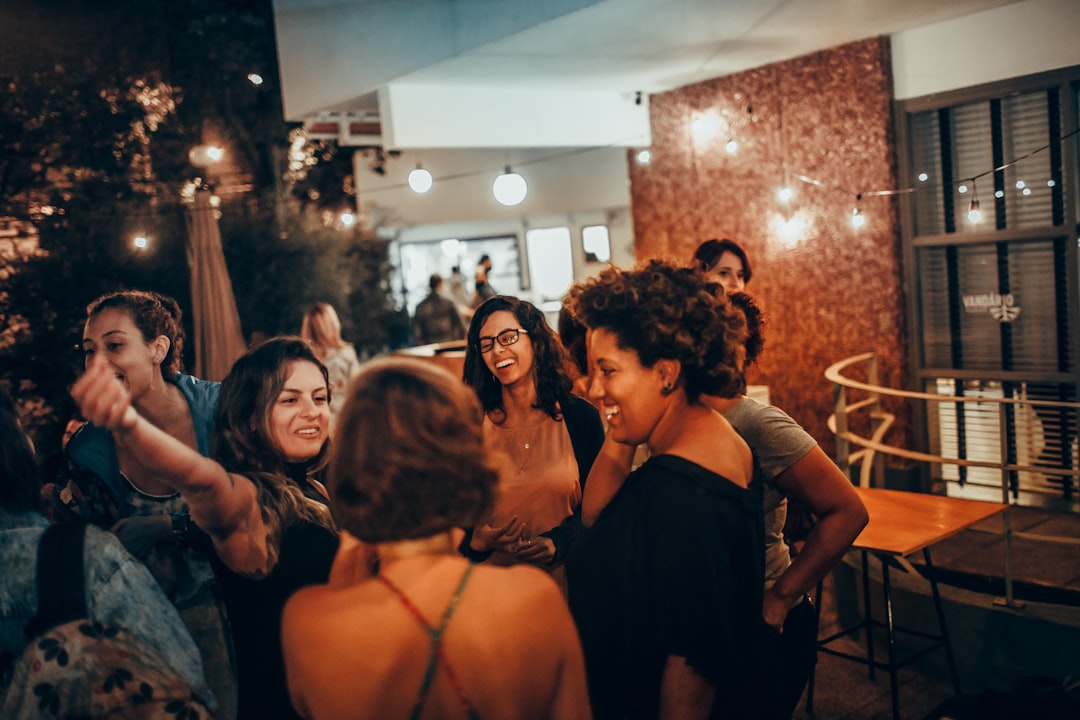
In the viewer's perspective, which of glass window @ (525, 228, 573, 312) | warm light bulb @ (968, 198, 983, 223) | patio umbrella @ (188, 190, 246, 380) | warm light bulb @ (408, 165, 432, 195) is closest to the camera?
warm light bulb @ (968, 198, 983, 223)

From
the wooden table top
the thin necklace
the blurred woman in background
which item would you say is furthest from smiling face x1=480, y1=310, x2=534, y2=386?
the blurred woman in background

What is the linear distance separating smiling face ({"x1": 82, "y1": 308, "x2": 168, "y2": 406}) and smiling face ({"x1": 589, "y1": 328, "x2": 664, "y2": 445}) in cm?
164

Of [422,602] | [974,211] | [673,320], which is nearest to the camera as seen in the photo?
[422,602]

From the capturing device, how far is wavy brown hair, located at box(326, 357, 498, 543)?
1.36m

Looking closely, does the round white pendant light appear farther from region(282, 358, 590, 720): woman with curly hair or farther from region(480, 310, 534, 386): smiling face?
region(282, 358, 590, 720): woman with curly hair

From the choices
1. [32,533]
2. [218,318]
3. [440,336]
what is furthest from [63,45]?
[32,533]

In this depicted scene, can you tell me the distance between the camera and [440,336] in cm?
1191

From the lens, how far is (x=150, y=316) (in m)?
2.81

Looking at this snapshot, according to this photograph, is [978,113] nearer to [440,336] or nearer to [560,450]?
[560,450]

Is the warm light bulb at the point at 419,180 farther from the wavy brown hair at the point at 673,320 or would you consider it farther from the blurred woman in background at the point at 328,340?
the wavy brown hair at the point at 673,320

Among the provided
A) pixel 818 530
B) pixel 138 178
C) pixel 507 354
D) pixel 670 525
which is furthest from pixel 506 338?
pixel 138 178

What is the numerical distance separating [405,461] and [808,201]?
5683mm

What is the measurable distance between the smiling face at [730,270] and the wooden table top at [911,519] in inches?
42.0

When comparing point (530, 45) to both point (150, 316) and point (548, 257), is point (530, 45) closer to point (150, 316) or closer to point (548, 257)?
point (150, 316)
